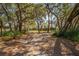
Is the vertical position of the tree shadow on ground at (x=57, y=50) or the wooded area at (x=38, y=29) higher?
the wooded area at (x=38, y=29)

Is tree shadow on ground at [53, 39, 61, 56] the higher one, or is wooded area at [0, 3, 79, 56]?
wooded area at [0, 3, 79, 56]

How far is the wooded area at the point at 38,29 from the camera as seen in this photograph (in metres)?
1.79

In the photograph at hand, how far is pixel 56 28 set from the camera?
1787 mm

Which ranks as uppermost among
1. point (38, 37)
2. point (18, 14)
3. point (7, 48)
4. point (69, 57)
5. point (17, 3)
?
point (17, 3)

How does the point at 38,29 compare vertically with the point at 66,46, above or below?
above

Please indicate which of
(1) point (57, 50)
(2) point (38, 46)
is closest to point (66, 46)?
(1) point (57, 50)

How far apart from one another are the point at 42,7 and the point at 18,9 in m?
0.29

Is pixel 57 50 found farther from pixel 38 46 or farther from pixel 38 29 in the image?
pixel 38 29

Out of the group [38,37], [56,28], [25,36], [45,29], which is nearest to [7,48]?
[25,36]

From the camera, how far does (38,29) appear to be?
1.79 m

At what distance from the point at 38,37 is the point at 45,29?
0.13m

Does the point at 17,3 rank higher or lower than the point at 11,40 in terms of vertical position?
higher

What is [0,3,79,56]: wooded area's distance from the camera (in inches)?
70.4

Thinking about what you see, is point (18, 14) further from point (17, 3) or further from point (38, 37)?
point (38, 37)
